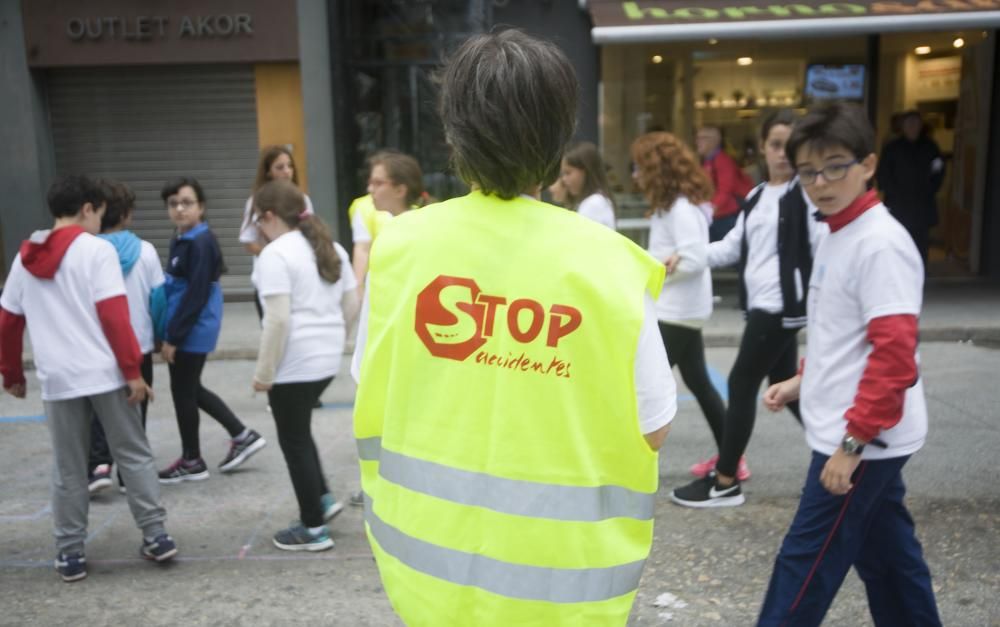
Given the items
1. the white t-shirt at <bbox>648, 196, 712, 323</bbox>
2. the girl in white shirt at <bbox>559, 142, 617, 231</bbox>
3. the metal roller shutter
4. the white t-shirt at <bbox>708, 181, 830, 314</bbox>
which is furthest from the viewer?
the metal roller shutter

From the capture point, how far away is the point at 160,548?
165 inches

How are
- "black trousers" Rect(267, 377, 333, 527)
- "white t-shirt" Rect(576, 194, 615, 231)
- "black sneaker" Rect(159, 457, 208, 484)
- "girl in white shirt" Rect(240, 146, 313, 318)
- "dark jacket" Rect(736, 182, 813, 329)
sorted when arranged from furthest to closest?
"girl in white shirt" Rect(240, 146, 313, 318)
"white t-shirt" Rect(576, 194, 615, 231)
"black sneaker" Rect(159, 457, 208, 484)
"black trousers" Rect(267, 377, 333, 527)
"dark jacket" Rect(736, 182, 813, 329)

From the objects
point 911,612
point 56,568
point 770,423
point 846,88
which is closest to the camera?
point 911,612

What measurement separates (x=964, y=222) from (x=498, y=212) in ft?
41.6

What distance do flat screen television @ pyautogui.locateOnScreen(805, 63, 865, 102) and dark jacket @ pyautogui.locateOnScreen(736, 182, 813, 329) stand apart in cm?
864

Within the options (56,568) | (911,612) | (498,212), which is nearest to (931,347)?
(911,612)

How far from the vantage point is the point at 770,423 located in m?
6.33

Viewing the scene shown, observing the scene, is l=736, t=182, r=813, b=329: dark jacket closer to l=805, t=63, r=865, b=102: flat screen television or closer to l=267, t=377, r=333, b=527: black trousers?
l=267, t=377, r=333, b=527: black trousers

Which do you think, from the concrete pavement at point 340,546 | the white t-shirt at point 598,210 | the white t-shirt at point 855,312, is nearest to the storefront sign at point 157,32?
the concrete pavement at point 340,546

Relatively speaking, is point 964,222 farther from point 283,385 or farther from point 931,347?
point 283,385

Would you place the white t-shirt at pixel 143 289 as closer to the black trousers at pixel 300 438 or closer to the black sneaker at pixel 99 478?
the black sneaker at pixel 99 478

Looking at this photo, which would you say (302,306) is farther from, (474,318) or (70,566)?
(474,318)

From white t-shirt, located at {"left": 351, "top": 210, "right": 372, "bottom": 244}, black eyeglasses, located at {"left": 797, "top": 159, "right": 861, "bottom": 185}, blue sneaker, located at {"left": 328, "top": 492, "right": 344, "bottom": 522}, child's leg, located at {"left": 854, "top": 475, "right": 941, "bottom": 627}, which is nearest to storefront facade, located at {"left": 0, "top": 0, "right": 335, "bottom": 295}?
white t-shirt, located at {"left": 351, "top": 210, "right": 372, "bottom": 244}

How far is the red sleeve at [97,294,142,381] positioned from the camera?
402 cm
